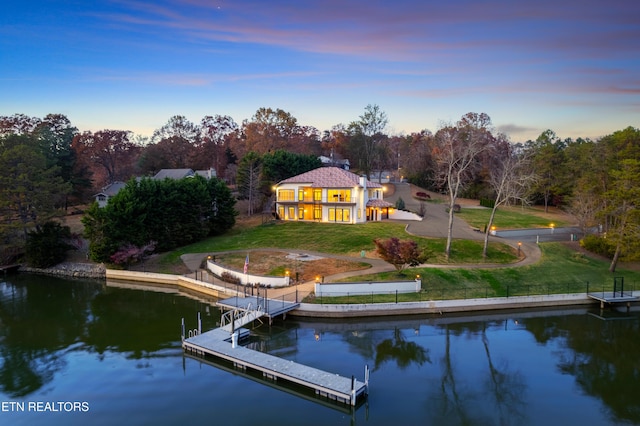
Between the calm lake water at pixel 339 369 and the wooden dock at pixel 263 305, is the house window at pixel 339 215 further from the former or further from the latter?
the calm lake water at pixel 339 369

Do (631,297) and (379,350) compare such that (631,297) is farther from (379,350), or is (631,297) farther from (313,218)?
(313,218)

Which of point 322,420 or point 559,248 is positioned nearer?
point 322,420

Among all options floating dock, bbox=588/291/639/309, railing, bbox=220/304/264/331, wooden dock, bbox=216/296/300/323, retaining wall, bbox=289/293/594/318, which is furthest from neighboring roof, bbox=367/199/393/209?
railing, bbox=220/304/264/331

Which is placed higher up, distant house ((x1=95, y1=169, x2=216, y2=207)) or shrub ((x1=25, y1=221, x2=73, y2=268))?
distant house ((x1=95, y1=169, x2=216, y2=207))

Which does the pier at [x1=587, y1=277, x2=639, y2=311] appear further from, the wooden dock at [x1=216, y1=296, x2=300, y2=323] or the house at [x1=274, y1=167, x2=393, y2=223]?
the house at [x1=274, y1=167, x2=393, y2=223]

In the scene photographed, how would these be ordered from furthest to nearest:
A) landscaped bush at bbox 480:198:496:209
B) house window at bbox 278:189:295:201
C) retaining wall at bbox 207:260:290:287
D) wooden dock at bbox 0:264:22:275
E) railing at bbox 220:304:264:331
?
landscaped bush at bbox 480:198:496:209
house window at bbox 278:189:295:201
wooden dock at bbox 0:264:22:275
retaining wall at bbox 207:260:290:287
railing at bbox 220:304:264:331

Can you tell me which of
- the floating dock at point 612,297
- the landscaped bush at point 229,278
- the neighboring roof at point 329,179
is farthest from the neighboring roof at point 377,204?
the floating dock at point 612,297

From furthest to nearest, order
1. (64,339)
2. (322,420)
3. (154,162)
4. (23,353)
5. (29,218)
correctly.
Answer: (154,162) < (29,218) < (64,339) < (23,353) < (322,420)

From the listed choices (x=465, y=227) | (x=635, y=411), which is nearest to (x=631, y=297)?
(x=635, y=411)
